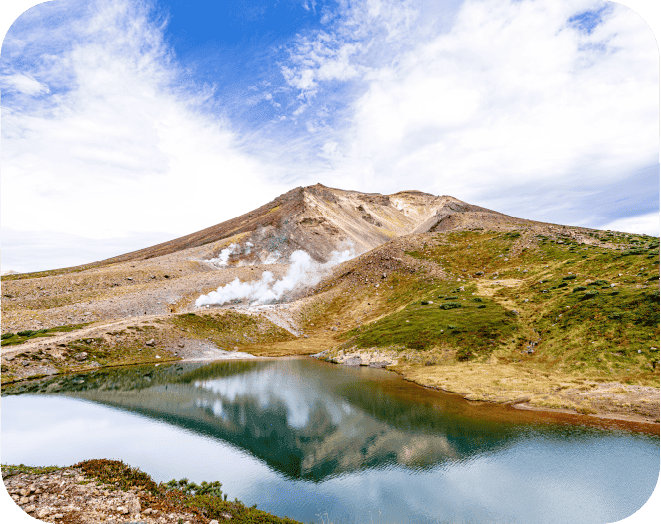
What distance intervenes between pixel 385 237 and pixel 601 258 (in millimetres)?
143229

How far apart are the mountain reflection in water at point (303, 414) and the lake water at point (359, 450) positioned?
18cm

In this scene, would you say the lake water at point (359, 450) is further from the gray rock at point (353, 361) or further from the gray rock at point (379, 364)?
the gray rock at point (353, 361)

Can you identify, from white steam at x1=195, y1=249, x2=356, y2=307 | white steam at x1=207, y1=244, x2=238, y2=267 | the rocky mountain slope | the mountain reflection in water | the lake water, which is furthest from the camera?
white steam at x1=207, y1=244, x2=238, y2=267

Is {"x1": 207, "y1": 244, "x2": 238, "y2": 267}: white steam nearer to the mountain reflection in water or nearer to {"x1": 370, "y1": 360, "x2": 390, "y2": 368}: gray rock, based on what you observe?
the mountain reflection in water

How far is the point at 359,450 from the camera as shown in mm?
22969

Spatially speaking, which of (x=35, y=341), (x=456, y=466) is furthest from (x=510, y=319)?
(x=35, y=341)

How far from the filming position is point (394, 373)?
48250 millimetres

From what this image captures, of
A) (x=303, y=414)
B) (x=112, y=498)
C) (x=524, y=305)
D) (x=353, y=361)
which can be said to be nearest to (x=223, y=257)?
(x=353, y=361)

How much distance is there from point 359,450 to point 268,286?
96128mm

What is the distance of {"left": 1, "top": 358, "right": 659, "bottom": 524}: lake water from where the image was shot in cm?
1628

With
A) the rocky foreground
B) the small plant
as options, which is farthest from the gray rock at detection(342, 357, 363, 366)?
the rocky foreground

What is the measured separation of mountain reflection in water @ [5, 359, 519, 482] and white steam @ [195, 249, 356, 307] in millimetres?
49039

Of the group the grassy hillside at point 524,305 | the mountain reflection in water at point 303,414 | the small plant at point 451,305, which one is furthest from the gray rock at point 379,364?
the small plant at point 451,305

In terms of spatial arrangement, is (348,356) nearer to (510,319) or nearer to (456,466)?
(510,319)
